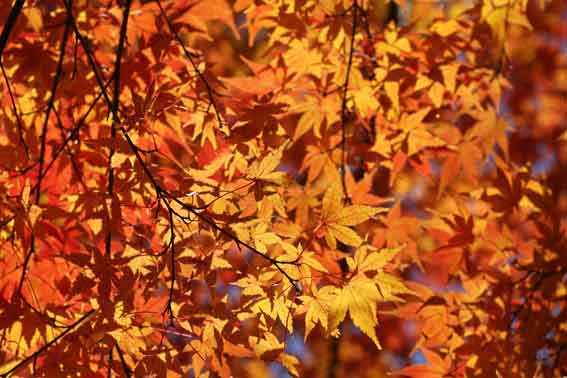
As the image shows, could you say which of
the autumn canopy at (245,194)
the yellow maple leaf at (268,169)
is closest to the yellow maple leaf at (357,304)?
the autumn canopy at (245,194)

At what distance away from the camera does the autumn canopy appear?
4.70 ft

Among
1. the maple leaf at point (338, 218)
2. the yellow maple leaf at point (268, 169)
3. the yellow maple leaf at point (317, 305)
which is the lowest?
the yellow maple leaf at point (317, 305)

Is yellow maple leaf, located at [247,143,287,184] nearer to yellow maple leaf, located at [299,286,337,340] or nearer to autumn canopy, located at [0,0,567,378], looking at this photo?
autumn canopy, located at [0,0,567,378]

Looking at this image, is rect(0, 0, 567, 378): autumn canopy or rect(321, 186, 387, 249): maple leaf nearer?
rect(321, 186, 387, 249): maple leaf

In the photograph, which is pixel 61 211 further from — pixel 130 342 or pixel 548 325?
pixel 548 325

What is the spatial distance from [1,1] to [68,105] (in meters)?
0.34

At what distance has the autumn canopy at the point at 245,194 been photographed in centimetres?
143

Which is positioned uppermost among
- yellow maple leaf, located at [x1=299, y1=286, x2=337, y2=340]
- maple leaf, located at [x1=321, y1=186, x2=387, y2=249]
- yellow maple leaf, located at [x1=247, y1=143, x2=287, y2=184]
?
yellow maple leaf, located at [x1=247, y1=143, x2=287, y2=184]

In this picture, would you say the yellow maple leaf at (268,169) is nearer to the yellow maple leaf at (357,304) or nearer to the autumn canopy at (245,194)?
the autumn canopy at (245,194)

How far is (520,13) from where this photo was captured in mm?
2117

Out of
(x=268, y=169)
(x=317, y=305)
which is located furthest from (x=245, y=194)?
(x=317, y=305)

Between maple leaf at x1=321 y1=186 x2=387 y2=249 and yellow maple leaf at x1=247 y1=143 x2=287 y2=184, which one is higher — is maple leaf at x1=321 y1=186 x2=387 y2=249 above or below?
below

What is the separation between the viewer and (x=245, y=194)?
5.08 feet

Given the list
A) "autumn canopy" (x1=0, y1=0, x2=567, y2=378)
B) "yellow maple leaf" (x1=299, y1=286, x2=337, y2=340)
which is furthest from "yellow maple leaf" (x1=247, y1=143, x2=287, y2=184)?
"yellow maple leaf" (x1=299, y1=286, x2=337, y2=340)
